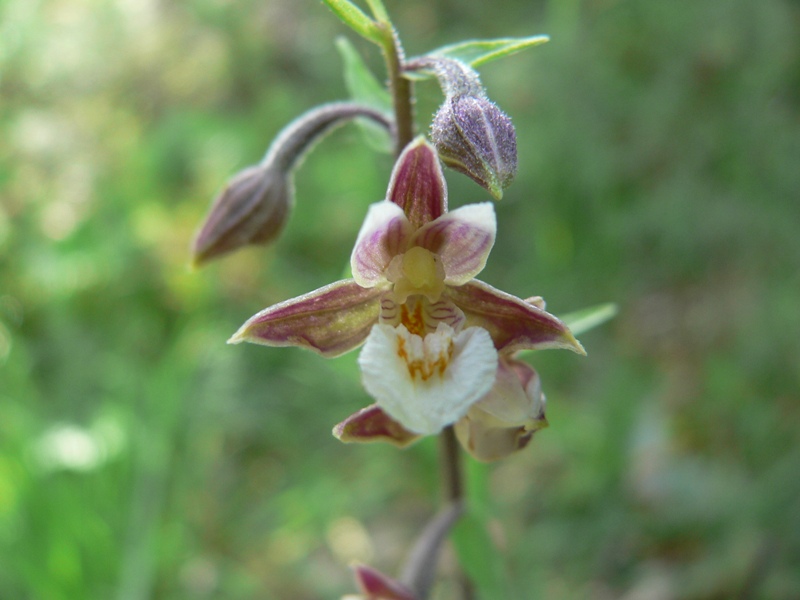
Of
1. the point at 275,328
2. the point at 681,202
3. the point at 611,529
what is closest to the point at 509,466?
the point at 611,529

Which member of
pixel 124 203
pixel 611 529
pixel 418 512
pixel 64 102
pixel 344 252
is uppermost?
pixel 64 102

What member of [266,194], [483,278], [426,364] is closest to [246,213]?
[266,194]

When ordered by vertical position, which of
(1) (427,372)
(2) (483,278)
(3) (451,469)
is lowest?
(2) (483,278)

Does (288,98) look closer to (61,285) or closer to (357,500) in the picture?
(61,285)

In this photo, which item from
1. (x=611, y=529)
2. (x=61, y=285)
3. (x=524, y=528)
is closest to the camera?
(x=611, y=529)

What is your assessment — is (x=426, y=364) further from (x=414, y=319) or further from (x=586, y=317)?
(x=586, y=317)

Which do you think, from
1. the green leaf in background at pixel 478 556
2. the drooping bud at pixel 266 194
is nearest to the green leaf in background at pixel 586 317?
the green leaf in background at pixel 478 556

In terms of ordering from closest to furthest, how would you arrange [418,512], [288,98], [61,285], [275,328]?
1. [275,328]
2. [418,512]
3. [61,285]
4. [288,98]
